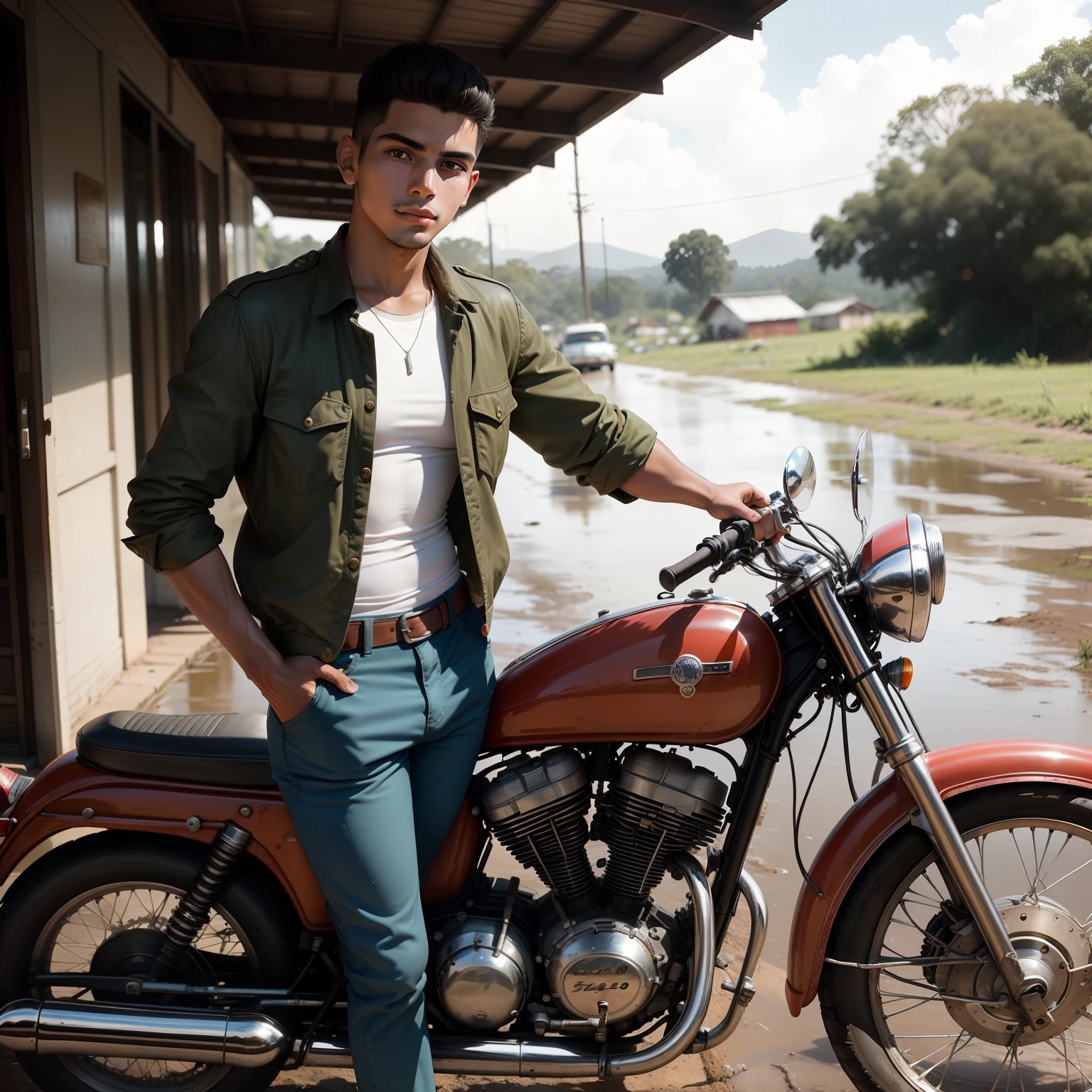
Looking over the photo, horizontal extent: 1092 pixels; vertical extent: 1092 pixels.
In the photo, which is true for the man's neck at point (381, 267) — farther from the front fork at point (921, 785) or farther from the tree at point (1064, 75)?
the tree at point (1064, 75)

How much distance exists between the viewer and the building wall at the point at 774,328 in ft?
164

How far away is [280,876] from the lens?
2.34m

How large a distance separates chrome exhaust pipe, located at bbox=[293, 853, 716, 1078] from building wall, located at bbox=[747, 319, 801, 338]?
48.5 m

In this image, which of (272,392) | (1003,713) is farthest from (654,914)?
(1003,713)

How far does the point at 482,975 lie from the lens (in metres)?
2.28

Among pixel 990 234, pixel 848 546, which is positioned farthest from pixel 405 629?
pixel 990 234

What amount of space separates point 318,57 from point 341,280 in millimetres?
5939

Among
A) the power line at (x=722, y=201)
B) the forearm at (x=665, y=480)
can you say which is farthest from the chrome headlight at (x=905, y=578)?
the power line at (x=722, y=201)

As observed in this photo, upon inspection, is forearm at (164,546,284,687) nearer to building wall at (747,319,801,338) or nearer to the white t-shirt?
the white t-shirt

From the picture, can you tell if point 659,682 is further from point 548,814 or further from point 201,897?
point 201,897

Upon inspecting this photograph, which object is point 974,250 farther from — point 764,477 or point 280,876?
point 280,876

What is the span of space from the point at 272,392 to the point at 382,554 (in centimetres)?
35

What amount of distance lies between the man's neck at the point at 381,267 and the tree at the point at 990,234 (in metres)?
13.3

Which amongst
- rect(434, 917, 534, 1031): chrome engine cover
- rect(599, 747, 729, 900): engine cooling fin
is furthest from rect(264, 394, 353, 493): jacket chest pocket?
rect(434, 917, 534, 1031): chrome engine cover
